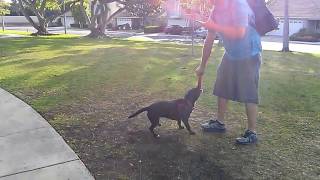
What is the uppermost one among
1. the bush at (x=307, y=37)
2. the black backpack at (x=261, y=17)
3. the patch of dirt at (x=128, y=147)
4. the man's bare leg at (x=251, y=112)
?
the black backpack at (x=261, y=17)

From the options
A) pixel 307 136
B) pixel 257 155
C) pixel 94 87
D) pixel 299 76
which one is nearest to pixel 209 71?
pixel 299 76

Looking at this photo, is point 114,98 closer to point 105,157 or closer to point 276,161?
point 105,157

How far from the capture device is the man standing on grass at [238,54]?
408 cm

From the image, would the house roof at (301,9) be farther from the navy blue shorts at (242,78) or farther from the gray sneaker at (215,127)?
the navy blue shorts at (242,78)

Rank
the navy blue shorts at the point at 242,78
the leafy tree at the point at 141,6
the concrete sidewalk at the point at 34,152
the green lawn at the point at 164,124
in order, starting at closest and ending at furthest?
the concrete sidewalk at the point at 34,152, the green lawn at the point at 164,124, the navy blue shorts at the point at 242,78, the leafy tree at the point at 141,6

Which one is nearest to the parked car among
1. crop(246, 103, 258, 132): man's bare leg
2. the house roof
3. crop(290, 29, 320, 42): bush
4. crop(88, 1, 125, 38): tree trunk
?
the house roof

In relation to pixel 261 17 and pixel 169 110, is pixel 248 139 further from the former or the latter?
pixel 261 17

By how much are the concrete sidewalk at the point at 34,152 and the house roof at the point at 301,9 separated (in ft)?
147

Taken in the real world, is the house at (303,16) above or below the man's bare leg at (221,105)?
above

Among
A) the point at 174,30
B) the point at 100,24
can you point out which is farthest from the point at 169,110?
the point at 174,30

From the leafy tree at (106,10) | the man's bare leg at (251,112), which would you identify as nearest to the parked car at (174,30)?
the leafy tree at (106,10)

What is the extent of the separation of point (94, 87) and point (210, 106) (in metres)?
2.32

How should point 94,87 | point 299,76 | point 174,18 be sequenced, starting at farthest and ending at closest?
point 174,18 → point 299,76 → point 94,87

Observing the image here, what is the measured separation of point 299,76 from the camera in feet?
31.8
